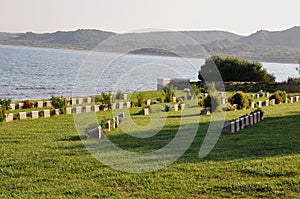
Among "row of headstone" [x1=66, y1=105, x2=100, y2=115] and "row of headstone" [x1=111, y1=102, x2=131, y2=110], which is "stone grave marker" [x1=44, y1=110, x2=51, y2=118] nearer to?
"row of headstone" [x1=66, y1=105, x2=100, y2=115]

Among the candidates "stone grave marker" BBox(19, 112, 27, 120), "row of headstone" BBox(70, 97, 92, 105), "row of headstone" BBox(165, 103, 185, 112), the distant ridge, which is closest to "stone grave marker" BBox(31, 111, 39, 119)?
"stone grave marker" BBox(19, 112, 27, 120)

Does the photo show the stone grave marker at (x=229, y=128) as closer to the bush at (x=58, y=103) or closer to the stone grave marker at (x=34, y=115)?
the stone grave marker at (x=34, y=115)

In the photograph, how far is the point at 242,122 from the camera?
40.7 feet

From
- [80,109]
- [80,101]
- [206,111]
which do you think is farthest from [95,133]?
[80,101]

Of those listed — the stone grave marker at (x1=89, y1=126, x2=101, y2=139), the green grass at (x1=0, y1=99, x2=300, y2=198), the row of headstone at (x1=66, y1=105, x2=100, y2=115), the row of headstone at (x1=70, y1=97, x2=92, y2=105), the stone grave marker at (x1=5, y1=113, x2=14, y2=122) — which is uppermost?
the row of headstone at (x1=70, y1=97, x2=92, y2=105)

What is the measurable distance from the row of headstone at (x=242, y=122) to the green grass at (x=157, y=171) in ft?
1.46

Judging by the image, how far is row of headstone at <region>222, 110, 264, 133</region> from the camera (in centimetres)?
1163

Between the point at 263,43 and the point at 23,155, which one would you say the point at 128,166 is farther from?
the point at 263,43

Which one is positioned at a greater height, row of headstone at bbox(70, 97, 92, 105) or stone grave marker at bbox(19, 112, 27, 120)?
row of headstone at bbox(70, 97, 92, 105)

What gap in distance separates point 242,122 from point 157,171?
566cm

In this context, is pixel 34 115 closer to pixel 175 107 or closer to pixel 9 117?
pixel 9 117

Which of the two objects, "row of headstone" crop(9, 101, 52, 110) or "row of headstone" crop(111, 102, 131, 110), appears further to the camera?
"row of headstone" crop(9, 101, 52, 110)

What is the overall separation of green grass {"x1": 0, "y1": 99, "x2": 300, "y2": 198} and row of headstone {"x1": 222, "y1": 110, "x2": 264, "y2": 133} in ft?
1.46

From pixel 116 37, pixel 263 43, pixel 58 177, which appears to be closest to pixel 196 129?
pixel 116 37
